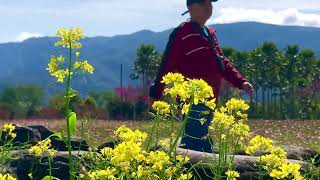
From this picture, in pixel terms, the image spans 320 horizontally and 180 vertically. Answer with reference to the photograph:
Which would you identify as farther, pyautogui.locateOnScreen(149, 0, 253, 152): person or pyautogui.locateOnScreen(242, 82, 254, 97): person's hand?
pyautogui.locateOnScreen(149, 0, 253, 152): person

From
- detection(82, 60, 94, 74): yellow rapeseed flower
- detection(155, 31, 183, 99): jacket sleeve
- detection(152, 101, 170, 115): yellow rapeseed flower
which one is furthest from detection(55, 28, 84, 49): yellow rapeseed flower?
detection(155, 31, 183, 99): jacket sleeve

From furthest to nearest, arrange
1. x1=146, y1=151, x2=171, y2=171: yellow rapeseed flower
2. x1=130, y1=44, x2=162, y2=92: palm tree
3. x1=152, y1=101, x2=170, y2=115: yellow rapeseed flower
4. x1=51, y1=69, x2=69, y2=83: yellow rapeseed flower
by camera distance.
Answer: x1=130, y1=44, x2=162, y2=92: palm tree, x1=152, y1=101, x2=170, y2=115: yellow rapeseed flower, x1=51, y1=69, x2=69, y2=83: yellow rapeseed flower, x1=146, y1=151, x2=171, y2=171: yellow rapeseed flower

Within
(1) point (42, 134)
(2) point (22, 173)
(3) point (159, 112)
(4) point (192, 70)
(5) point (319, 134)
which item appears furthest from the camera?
(5) point (319, 134)

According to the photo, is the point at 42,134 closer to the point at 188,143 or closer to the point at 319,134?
the point at 188,143

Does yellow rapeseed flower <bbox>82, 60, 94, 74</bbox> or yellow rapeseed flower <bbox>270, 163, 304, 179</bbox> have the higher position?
yellow rapeseed flower <bbox>82, 60, 94, 74</bbox>

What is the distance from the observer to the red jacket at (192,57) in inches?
229

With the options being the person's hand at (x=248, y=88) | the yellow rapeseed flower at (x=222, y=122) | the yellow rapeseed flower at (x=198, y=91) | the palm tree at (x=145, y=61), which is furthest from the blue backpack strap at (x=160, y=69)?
the palm tree at (x=145, y=61)

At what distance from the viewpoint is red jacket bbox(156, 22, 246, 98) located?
5.82 metres

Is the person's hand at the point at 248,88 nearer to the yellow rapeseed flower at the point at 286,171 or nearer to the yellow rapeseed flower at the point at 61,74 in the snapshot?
the yellow rapeseed flower at the point at 61,74

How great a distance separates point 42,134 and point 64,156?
12.4 ft

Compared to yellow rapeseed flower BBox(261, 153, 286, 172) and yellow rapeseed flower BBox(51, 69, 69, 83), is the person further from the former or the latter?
yellow rapeseed flower BBox(261, 153, 286, 172)

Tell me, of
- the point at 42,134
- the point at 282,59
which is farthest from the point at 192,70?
the point at 282,59

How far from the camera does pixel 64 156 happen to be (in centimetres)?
527

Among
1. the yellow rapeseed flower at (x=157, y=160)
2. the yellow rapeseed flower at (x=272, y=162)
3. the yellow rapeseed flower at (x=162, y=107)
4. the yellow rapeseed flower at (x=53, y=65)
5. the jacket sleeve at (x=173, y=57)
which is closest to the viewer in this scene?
the yellow rapeseed flower at (x=157, y=160)
